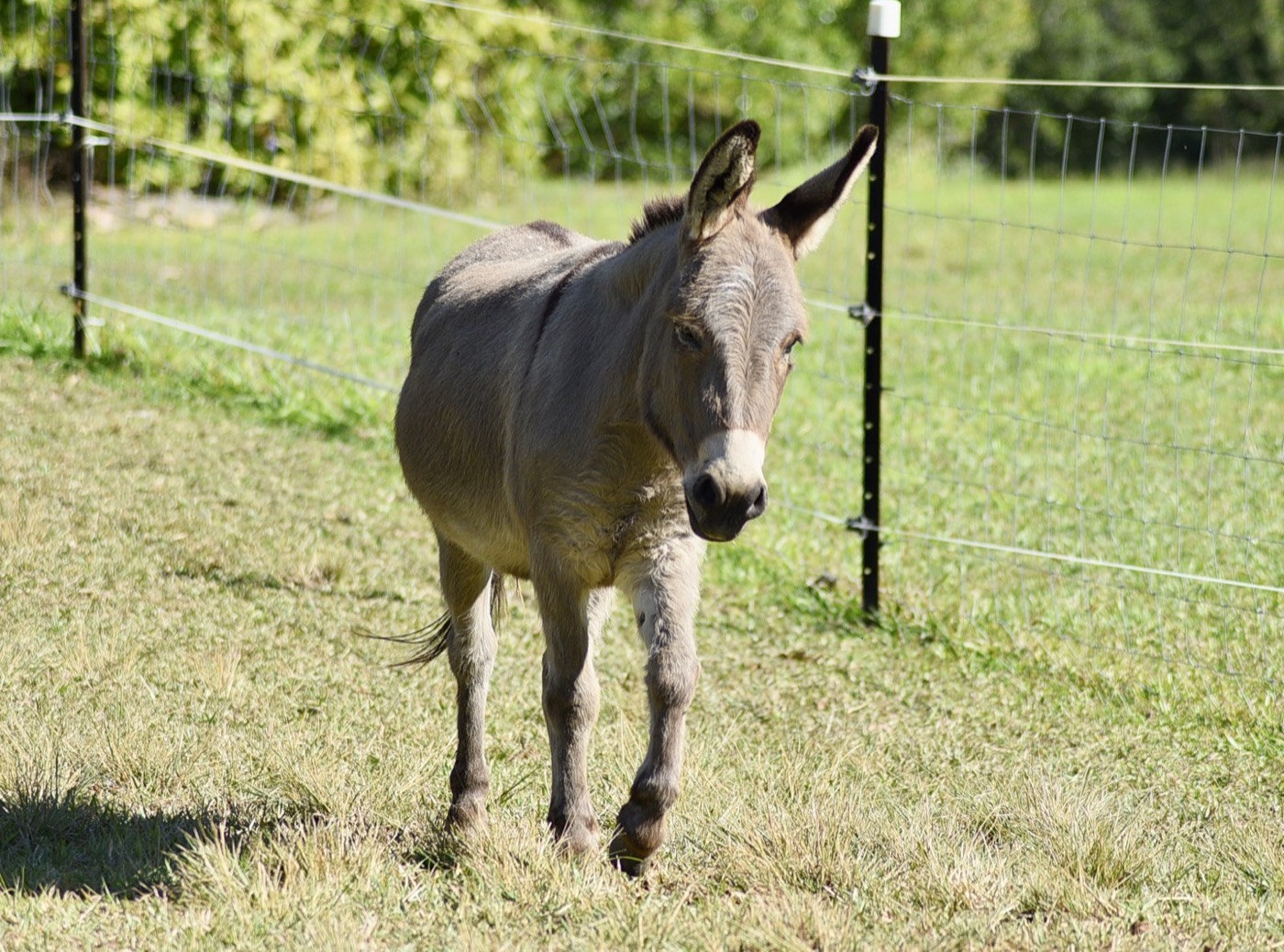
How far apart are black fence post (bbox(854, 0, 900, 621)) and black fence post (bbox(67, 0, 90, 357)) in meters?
4.84

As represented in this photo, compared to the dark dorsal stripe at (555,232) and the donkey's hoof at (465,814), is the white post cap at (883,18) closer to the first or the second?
the dark dorsal stripe at (555,232)

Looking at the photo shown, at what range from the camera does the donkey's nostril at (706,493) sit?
2.98 meters

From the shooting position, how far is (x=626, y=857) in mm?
3557

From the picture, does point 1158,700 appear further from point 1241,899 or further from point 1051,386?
point 1051,386

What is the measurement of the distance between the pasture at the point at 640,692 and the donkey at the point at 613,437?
375 mm

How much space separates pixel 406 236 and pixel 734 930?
35.6 ft

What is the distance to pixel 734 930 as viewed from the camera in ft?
10.8

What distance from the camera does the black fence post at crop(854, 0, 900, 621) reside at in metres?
5.89

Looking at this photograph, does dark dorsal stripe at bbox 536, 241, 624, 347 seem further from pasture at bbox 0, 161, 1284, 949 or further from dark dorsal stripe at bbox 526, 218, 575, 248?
pasture at bbox 0, 161, 1284, 949

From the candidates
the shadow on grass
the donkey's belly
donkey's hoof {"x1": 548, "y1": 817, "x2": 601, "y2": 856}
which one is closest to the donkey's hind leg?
the donkey's belly

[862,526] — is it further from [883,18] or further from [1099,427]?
[1099,427]

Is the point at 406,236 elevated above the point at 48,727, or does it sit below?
above

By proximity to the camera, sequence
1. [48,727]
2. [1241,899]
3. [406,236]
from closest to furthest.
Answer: [1241,899], [48,727], [406,236]

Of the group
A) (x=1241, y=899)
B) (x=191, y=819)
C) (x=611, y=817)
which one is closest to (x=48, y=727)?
(x=191, y=819)
